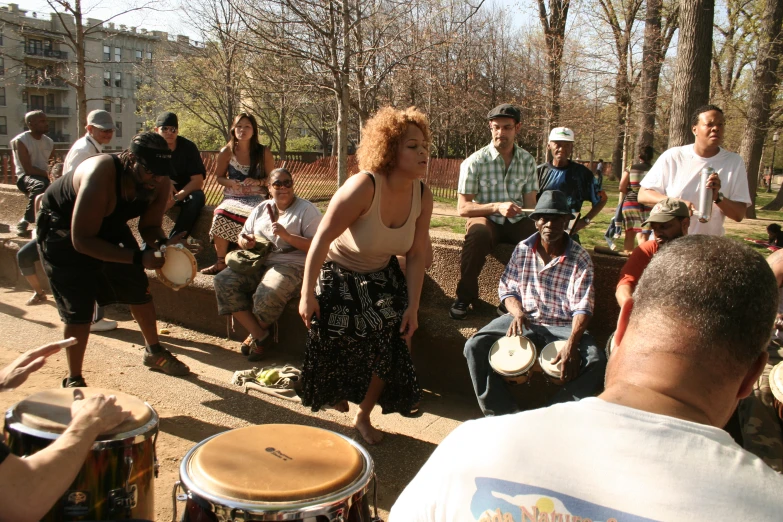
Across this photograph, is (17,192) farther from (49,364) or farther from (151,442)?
(151,442)

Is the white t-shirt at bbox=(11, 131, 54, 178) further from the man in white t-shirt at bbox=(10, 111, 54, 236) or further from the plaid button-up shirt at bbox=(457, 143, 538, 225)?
the plaid button-up shirt at bbox=(457, 143, 538, 225)

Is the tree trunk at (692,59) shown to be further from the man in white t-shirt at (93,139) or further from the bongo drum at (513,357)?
the man in white t-shirt at (93,139)

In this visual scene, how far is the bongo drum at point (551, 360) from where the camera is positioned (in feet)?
12.7

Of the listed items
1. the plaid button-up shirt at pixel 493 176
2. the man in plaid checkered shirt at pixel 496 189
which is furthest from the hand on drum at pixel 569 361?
the plaid button-up shirt at pixel 493 176

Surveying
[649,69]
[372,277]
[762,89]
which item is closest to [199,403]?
[372,277]

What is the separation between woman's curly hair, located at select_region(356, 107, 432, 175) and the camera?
3779mm

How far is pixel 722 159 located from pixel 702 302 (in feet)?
13.2

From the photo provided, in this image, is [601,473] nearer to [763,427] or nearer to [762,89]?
[763,427]

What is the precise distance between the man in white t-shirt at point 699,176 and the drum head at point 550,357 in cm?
148

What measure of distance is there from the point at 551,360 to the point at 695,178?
195cm

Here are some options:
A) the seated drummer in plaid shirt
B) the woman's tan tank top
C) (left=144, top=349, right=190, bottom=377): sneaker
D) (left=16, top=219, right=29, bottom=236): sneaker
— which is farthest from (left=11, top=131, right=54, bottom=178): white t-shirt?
the seated drummer in plaid shirt

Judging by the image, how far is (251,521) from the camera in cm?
199

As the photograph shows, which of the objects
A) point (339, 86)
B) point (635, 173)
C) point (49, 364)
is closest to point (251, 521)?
point (49, 364)

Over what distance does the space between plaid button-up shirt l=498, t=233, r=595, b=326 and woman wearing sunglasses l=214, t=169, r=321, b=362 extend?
1775 mm
